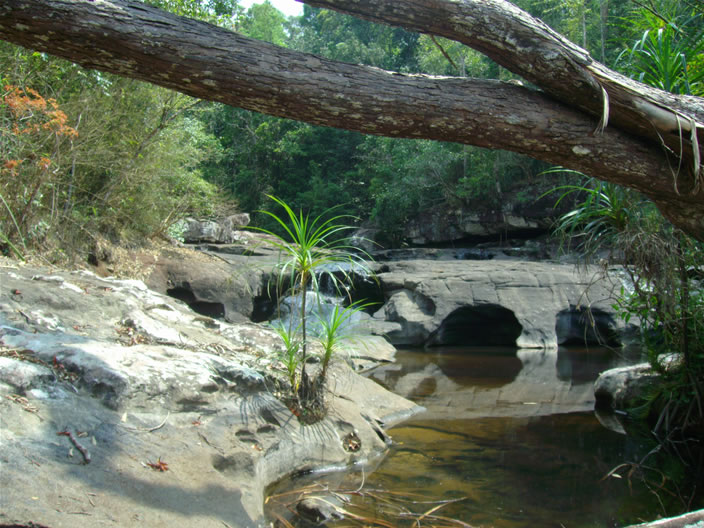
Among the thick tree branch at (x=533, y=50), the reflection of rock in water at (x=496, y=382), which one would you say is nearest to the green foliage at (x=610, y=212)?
the thick tree branch at (x=533, y=50)

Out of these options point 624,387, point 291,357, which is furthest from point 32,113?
point 624,387

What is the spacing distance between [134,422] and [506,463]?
9.77 feet

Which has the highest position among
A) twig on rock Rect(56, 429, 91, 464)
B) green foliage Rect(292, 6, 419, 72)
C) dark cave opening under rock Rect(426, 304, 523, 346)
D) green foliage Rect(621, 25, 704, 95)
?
green foliage Rect(292, 6, 419, 72)

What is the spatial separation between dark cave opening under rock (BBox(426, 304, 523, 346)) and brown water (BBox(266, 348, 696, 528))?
4002 millimetres

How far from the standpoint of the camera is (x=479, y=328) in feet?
44.6

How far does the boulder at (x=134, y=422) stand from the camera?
9.20ft

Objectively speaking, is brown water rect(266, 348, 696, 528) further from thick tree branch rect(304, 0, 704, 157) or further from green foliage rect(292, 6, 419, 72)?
green foliage rect(292, 6, 419, 72)

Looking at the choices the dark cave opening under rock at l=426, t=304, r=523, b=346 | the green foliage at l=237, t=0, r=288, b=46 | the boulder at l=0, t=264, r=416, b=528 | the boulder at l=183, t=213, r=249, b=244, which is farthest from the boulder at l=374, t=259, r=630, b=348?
the green foliage at l=237, t=0, r=288, b=46

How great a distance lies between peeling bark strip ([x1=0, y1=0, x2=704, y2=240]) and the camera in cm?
241

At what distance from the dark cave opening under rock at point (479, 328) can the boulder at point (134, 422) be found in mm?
7278

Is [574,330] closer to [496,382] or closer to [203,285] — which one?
[496,382]

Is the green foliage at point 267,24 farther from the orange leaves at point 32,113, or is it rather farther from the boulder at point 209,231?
the orange leaves at point 32,113

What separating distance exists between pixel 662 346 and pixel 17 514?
5.44m

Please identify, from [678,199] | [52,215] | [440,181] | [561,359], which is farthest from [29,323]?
[440,181]
